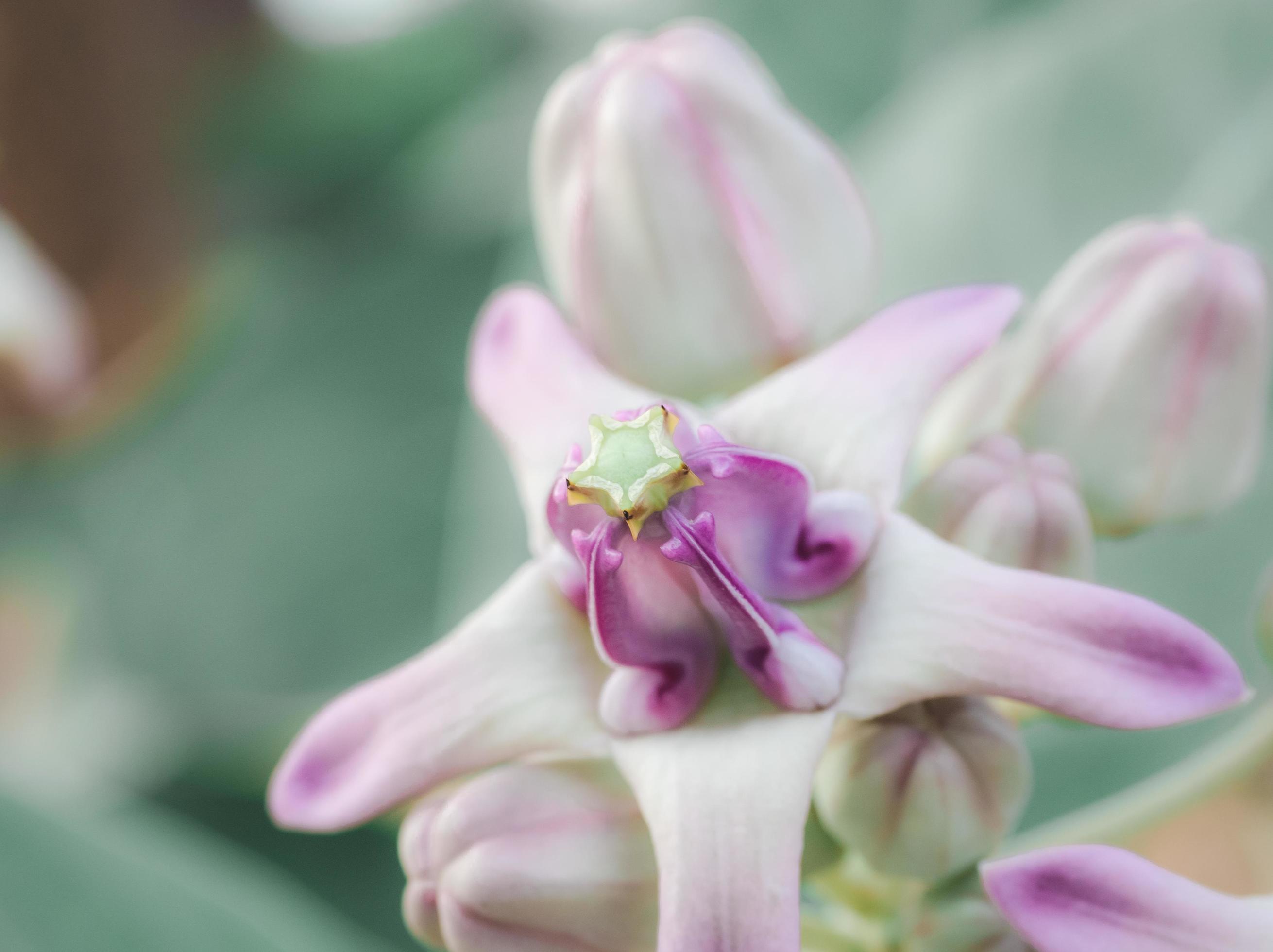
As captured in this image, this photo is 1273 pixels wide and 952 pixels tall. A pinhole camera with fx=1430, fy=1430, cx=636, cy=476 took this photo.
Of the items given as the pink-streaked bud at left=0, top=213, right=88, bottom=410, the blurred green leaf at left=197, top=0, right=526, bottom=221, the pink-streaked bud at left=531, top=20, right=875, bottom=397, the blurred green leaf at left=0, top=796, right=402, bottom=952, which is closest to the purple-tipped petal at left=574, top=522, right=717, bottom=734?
the pink-streaked bud at left=531, top=20, right=875, bottom=397

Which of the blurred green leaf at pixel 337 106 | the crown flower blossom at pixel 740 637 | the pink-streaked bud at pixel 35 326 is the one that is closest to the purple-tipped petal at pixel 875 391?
the crown flower blossom at pixel 740 637

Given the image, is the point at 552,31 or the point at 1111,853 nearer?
the point at 1111,853

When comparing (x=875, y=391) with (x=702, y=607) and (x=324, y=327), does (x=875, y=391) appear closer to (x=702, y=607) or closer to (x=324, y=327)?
(x=702, y=607)

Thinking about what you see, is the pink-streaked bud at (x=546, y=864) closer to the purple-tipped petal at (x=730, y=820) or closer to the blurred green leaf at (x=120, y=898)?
the purple-tipped petal at (x=730, y=820)

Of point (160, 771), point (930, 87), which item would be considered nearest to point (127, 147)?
point (160, 771)

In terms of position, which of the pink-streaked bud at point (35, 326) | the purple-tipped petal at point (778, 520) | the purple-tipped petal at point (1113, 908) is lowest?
the purple-tipped petal at point (1113, 908)

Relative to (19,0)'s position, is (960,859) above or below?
below

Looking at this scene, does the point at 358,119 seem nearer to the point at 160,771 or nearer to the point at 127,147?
the point at 127,147
